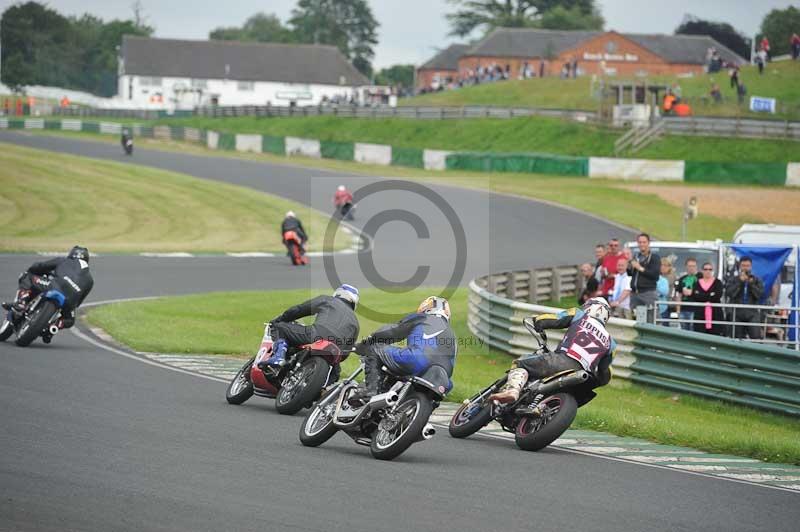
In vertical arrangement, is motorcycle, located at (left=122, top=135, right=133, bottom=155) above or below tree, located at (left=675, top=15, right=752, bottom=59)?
below

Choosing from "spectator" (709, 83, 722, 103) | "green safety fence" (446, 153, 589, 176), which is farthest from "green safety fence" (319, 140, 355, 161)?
"spectator" (709, 83, 722, 103)

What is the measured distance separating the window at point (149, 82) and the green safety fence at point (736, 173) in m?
83.3

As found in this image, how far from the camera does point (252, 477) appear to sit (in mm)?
9164

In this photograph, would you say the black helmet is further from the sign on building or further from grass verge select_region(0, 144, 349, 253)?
the sign on building

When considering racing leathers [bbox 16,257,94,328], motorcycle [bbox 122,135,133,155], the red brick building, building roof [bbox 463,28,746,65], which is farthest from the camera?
building roof [bbox 463,28,746,65]

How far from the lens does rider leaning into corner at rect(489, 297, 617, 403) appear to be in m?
11.4

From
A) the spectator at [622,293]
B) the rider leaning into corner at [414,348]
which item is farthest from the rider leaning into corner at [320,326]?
the spectator at [622,293]

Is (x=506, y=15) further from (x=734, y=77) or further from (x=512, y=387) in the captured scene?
(x=512, y=387)

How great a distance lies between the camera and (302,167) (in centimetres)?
6469

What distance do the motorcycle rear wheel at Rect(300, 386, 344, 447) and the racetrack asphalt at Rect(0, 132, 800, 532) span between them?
116 millimetres

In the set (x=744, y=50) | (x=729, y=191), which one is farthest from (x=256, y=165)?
(x=744, y=50)

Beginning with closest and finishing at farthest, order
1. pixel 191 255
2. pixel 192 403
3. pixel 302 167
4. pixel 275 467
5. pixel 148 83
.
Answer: pixel 275 467
pixel 192 403
pixel 191 255
pixel 302 167
pixel 148 83

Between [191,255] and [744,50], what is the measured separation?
375 ft

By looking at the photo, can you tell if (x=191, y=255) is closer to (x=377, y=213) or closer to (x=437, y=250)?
(x=437, y=250)
